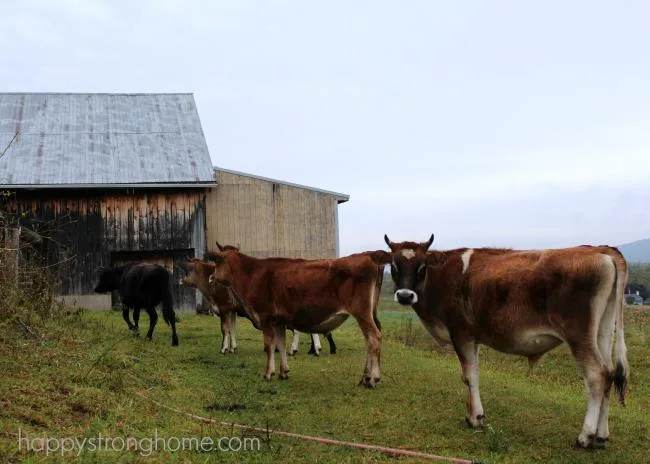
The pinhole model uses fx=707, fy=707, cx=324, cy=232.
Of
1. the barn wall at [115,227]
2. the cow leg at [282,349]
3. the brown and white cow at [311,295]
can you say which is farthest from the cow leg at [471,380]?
the barn wall at [115,227]

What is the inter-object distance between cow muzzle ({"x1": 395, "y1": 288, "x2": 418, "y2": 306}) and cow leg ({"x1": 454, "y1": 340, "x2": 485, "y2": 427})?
0.74 m

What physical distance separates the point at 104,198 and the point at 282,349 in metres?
15.2

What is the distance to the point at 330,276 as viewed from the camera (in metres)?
11.2

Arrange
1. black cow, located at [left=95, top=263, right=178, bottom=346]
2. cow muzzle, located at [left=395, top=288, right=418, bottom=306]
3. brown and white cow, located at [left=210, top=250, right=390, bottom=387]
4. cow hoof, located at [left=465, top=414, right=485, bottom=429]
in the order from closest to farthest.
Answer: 1. cow hoof, located at [left=465, top=414, right=485, bottom=429]
2. cow muzzle, located at [left=395, top=288, right=418, bottom=306]
3. brown and white cow, located at [left=210, top=250, right=390, bottom=387]
4. black cow, located at [left=95, top=263, right=178, bottom=346]

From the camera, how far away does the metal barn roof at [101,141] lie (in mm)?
24719

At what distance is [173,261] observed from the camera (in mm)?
25469

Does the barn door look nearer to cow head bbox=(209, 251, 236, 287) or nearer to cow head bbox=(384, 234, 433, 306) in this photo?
cow head bbox=(209, 251, 236, 287)

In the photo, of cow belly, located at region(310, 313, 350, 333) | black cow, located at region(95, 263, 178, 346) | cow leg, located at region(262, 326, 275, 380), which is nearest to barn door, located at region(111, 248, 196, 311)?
black cow, located at region(95, 263, 178, 346)

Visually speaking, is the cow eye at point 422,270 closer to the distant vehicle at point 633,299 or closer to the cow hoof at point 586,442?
the cow hoof at point 586,442

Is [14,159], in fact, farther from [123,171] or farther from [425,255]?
[425,255]

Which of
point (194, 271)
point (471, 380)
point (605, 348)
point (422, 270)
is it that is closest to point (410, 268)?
point (422, 270)

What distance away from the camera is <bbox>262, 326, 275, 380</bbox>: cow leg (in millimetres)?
11523

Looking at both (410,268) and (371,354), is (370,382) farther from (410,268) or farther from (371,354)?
(410,268)

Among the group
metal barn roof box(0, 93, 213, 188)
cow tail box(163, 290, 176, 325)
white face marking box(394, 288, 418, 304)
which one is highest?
metal barn roof box(0, 93, 213, 188)
